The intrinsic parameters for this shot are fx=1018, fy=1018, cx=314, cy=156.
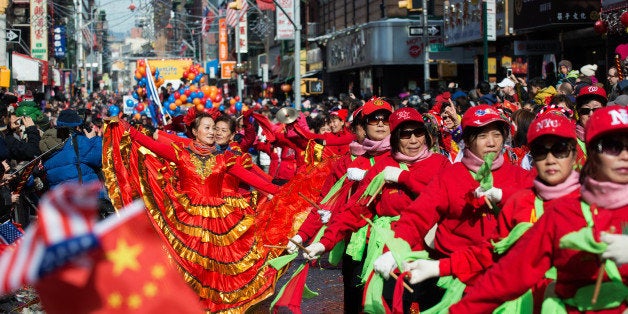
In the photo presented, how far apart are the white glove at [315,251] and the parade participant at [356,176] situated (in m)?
0.49

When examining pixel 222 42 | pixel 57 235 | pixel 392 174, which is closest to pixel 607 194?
pixel 57 235

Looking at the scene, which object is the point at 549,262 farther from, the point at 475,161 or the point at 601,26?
the point at 601,26

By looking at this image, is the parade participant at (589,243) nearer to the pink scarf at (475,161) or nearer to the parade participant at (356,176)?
the pink scarf at (475,161)

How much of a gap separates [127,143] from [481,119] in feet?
16.0

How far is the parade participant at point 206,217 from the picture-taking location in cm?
841

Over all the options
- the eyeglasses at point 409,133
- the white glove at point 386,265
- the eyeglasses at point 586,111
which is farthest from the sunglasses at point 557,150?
the eyeglasses at point 586,111

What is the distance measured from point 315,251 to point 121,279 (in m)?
2.20

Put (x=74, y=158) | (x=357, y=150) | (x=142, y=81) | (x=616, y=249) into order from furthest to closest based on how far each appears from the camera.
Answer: (x=142, y=81)
(x=74, y=158)
(x=357, y=150)
(x=616, y=249)

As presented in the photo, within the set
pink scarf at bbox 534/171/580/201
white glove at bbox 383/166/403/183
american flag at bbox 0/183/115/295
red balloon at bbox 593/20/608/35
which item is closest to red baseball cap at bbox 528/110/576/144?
pink scarf at bbox 534/171/580/201

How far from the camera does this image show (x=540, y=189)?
4266 mm

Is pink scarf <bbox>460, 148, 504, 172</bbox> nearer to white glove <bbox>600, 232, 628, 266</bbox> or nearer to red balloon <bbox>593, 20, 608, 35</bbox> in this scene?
white glove <bbox>600, 232, 628, 266</bbox>

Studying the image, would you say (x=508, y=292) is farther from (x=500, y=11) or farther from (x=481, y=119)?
(x=500, y=11)

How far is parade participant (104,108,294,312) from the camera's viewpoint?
8414 mm

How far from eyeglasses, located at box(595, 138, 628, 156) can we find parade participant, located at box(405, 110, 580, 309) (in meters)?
0.42
